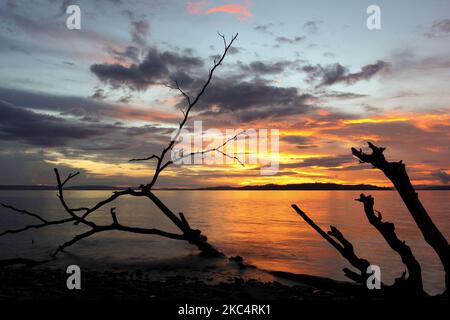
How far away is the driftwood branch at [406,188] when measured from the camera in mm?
5180

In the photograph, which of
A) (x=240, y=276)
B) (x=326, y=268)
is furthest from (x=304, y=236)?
(x=240, y=276)

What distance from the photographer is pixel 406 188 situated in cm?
526

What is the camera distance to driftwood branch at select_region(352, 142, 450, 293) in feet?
17.0

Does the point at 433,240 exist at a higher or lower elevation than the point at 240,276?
higher

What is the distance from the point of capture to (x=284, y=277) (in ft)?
53.6

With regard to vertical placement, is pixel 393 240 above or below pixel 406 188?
below

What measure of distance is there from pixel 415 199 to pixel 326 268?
15.1 meters
